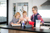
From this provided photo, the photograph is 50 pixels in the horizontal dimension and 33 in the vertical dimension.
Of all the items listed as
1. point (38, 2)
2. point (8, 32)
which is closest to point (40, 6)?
point (38, 2)

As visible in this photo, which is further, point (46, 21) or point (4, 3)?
point (4, 3)

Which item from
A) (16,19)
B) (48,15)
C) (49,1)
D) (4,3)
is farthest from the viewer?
(4,3)

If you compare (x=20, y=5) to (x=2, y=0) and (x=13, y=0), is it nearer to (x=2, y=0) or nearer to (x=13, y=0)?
(x=13, y=0)

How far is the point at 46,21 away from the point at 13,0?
88.1 inches

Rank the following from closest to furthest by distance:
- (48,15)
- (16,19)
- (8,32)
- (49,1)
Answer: (8,32)
(16,19)
(49,1)
(48,15)

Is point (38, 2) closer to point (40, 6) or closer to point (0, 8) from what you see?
point (40, 6)

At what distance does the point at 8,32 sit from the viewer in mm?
2400

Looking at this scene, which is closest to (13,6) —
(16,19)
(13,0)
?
(13,0)

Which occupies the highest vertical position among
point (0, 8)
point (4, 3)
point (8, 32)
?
point (4, 3)

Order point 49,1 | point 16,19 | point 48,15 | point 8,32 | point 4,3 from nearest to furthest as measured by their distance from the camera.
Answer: point 8,32
point 16,19
point 49,1
point 48,15
point 4,3

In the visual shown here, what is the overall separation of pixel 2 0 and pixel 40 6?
7.31 feet

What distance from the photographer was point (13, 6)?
16.5 feet

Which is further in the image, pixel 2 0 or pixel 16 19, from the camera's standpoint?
pixel 2 0

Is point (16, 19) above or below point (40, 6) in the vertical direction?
below
